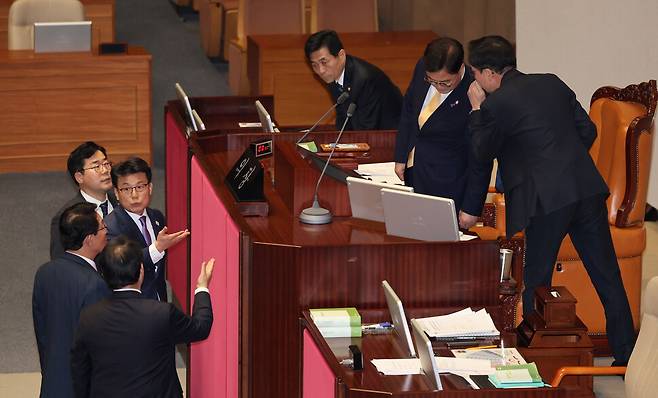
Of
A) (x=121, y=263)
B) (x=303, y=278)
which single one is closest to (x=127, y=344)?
(x=121, y=263)

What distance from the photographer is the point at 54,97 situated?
972 centimetres

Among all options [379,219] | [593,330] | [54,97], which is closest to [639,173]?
[593,330]

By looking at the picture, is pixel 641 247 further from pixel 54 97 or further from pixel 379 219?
pixel 54 97

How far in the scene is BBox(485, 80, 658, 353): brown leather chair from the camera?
6.27m

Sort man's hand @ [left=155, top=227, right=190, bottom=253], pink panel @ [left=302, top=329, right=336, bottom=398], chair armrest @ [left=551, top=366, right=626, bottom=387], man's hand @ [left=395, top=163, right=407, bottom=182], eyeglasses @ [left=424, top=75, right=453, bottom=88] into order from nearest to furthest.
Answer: pink panel @ [left=302, top=329, right=336, bottom=398] < chair armrest @ [left=551, top=366, right=626, bottom=387] < man's hand @ [left=155, top=227, right=190, bottom=253] < eyeglasses @ [left=424, top=75, right=453, bottom=88] < man's hand @ [left=395, top=163, right=407, bottom=182]

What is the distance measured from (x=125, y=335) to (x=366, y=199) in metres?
1.10

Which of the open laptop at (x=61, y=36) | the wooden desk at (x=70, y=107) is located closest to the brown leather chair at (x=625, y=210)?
the wooden desk at (x=70, y=107)

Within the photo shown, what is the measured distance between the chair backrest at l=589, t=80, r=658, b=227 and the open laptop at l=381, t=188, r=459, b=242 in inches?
74.6

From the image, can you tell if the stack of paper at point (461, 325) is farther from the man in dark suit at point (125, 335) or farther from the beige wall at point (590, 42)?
the beige wall at point (590, 42)

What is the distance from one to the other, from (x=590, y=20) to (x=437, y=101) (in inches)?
110

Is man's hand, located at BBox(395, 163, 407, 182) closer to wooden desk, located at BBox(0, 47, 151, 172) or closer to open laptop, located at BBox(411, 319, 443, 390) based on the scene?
open laptop, located at BBox(411, 319, 443, 390)

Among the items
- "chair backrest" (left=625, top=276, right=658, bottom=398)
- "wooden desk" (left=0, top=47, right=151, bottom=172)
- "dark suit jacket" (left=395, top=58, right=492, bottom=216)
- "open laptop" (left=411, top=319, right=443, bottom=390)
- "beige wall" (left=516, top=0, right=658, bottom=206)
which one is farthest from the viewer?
"wooden desk" (left=0, top=47, right=151, bottom=172)

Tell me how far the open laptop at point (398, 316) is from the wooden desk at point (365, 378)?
0.06 meters

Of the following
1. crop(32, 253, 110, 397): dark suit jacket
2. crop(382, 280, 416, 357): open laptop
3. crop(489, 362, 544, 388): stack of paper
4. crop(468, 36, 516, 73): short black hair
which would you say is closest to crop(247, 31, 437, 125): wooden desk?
crop(468, 36, 516, 73): short black hair
